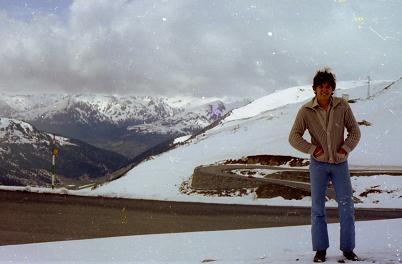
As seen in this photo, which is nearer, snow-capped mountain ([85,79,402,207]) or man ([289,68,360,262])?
man ([289,68,360,262])

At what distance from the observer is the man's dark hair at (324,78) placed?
5492 mm

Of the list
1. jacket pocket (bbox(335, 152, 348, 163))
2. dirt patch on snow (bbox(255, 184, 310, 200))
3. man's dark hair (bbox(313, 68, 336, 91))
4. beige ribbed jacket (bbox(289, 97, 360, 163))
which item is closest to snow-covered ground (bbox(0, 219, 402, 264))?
jacket pocket (bbox(335, 152, 348, 163))

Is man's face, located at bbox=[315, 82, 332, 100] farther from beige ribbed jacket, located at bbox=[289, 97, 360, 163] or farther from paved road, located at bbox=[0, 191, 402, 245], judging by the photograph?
paved road, located at bbox=[0, 191, 402, 245]

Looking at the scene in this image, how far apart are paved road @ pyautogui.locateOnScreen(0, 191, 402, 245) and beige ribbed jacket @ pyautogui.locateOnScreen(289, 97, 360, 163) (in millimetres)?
4712

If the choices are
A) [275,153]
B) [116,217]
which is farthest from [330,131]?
[275,153]

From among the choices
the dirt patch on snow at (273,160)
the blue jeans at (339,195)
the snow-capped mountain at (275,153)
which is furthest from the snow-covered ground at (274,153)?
the blue jeans at (339,195)

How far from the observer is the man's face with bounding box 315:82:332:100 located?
5473mm

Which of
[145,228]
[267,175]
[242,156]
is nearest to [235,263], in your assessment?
[145,228]

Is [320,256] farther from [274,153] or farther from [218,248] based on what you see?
[274,153]

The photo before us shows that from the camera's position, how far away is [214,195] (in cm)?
2366

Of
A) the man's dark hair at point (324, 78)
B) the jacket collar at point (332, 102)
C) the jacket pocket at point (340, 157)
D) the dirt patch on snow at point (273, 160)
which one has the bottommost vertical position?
the jacket pocket at point (340, 157)

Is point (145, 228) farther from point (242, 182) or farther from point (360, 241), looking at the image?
point (242, 182)

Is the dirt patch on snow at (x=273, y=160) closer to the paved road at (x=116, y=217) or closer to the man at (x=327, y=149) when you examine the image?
the paved road at (x=116, y=217)

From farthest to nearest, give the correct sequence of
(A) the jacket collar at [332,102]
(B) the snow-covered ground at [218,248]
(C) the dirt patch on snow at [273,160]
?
(C) the dirt patch on snow at [273,160]
(B) the snow-covered ground at [218,248]
(A) the jacket collar at [332,102]
